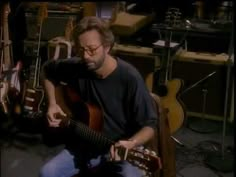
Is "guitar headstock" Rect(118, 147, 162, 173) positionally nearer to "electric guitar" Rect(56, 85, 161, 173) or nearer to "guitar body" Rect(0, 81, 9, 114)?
"electric guitar" Rect(56, 85, 161, 173)

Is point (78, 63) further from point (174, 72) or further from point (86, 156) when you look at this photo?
point (174, 72)

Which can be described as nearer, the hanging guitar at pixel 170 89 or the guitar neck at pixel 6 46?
the hanging guitar at pixel 170 89

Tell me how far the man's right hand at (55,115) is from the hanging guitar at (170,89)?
41.4 inches

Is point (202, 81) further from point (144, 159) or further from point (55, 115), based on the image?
point (144, 159)

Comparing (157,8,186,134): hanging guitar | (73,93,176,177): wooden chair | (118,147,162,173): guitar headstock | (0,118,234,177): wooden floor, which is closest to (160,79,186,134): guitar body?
(157,8,186,134): hanging guitar

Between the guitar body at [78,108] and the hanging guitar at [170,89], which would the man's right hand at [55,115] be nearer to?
the guitar body at [78,108]

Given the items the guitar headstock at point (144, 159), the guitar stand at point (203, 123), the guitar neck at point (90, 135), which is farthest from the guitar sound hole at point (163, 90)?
the guitar headstock at point (144, 159)

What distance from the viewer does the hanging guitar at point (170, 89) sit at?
8.57 feet

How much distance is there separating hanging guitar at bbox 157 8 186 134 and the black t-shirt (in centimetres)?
101

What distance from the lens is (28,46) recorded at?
10.3ft

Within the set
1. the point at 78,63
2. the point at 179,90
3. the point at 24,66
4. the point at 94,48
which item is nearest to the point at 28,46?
the point at 24,66

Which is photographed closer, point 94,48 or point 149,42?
point 94,48

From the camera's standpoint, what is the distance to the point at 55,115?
1.66 metres

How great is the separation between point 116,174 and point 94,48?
511 millimetres
